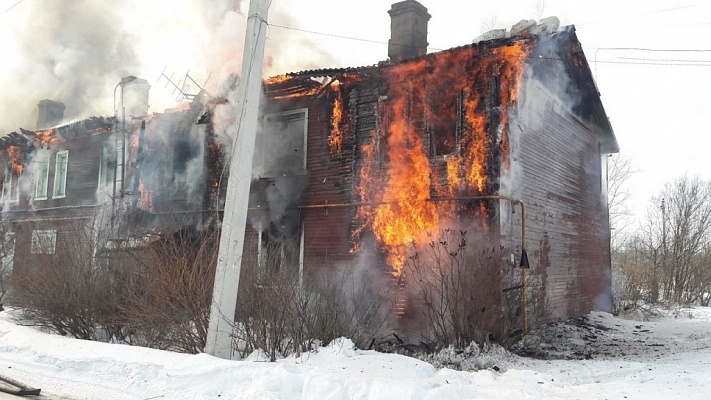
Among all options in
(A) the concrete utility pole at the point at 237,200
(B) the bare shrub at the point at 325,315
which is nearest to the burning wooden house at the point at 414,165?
(B) the bare shrub at the point at 325,315

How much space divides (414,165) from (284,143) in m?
4.07

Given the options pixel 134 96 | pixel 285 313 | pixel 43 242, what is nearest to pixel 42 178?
pixel 134 96

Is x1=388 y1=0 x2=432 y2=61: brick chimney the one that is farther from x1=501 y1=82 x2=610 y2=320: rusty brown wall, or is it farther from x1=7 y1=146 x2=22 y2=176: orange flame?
x1=7 y1=146 x2=22 y2=176: orange flame

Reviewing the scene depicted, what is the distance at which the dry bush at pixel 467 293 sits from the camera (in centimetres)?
937

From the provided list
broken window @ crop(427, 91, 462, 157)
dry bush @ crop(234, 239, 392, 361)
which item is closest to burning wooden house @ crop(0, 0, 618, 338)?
broken window @ crop(427, 91, 462, 157)

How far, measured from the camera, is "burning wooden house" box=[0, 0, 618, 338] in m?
11.3

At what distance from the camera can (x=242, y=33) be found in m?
14.1

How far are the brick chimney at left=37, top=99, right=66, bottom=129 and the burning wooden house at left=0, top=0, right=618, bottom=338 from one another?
10745 mm

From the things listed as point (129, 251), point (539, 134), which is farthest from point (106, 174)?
point (539, 134)

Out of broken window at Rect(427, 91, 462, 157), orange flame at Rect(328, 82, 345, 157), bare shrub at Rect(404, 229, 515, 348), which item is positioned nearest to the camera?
bare shrub at Rect(404, 229, 515, 348)

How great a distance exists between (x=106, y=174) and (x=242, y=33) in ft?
27.2

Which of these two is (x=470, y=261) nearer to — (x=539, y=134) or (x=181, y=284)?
(x=539, y=134)

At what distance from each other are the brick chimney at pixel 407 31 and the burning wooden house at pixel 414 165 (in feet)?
0.12

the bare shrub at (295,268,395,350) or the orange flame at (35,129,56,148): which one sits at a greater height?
the orange flame at (35,129,56,148)
